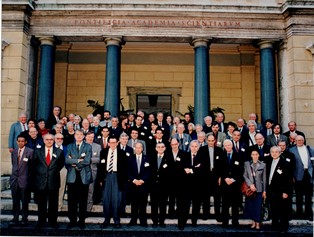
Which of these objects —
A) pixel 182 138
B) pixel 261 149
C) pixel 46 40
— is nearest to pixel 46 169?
pixel 182 138

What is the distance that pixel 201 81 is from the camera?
38.2 ft

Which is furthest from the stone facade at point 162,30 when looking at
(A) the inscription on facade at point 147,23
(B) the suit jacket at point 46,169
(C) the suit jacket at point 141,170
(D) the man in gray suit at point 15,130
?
(C) the suit jacket at point 141,170

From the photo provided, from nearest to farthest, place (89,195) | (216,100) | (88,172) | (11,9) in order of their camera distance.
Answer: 1. (88,172)
2. (89,195)
3. (11,9)
4. (216,100)

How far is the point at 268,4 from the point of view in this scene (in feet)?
38.5

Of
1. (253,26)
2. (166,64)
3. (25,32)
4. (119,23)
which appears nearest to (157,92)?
(166,64)

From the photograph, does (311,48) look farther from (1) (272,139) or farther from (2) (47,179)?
(2) (47,179)

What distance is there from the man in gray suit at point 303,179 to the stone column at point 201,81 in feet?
14.1

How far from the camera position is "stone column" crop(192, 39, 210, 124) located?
11531 millimetres

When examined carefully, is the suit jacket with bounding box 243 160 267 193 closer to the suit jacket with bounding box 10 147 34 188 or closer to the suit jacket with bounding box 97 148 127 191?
the suit jacket with bounding box 97 148 127 191

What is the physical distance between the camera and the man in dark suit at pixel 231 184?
6.93 m

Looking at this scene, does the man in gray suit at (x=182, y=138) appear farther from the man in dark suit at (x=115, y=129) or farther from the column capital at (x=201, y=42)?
the column capital at (x=201, y=42)

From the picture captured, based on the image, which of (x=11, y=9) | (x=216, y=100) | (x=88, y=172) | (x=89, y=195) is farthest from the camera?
(x=216, y=100)

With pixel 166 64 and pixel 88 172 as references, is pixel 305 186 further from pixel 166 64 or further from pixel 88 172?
pixel 166 64

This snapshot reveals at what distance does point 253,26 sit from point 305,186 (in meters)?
6.25
